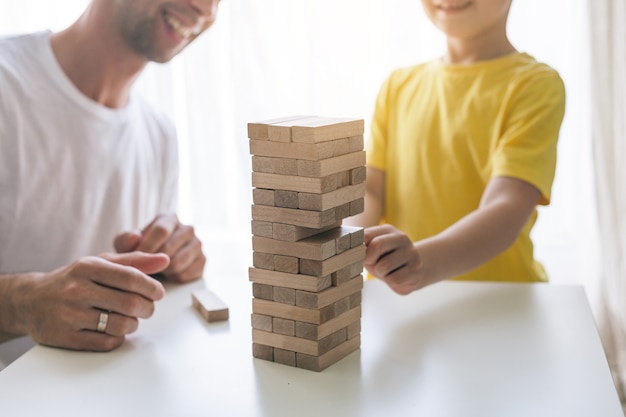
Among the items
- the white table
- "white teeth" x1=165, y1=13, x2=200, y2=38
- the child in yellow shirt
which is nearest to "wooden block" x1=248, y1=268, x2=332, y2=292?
the white table

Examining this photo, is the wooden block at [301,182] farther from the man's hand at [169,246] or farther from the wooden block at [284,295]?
the man's hand at [169,246]

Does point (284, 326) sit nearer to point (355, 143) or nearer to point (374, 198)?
point (355, 143)

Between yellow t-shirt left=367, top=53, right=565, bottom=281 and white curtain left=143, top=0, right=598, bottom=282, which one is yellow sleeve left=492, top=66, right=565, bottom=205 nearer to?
yellow t-shirt left=367, top=53, right=565, bottom=281

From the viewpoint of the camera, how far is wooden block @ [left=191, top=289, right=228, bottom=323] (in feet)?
3.67

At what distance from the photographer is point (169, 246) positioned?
130 cm

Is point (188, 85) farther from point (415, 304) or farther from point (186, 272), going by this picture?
point (415, 304)

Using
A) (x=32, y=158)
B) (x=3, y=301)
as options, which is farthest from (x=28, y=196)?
(x=3, y=301)

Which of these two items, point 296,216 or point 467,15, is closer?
point 296,216

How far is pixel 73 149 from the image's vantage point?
1504 millimetres

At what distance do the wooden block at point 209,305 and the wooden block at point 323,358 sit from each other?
21 cm

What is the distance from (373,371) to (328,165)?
254 millimetres

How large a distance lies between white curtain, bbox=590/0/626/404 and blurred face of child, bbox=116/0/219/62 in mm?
1097

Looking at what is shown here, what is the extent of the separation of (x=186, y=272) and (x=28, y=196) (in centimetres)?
37

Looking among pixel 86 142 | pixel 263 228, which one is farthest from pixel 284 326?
pixel 86 142
